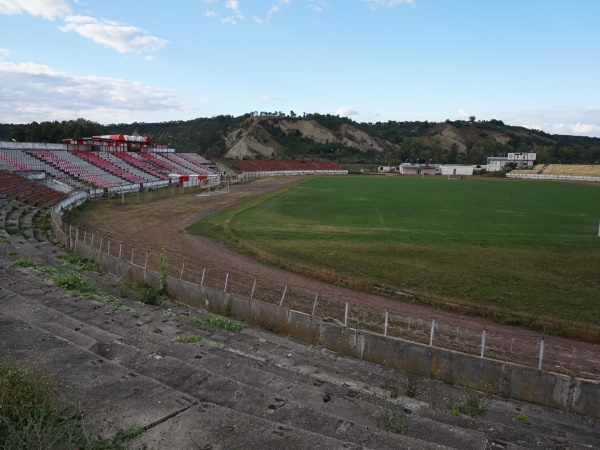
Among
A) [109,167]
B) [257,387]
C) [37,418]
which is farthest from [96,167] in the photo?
[37,418]

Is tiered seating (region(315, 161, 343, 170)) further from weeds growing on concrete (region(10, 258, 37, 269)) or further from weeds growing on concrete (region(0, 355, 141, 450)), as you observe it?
weeds growing on concrete (region(0, 355, 141, 450))

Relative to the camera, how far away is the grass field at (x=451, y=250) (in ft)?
61.4

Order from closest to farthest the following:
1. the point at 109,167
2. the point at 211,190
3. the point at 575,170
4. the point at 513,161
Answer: the point at 109,167 < the point at 211,190 < the point at 575,170 < the point at 513,161

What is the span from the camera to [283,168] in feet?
413

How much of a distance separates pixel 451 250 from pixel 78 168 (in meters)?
53.3

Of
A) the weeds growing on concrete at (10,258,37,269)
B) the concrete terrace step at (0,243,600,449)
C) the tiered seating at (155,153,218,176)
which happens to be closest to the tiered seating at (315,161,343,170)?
the tiered seating at (155,153,218,176)

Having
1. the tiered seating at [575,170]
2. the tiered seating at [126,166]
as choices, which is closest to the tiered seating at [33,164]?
the tiered seating at [126,166]

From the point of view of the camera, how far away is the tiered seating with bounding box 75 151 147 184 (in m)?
67.4

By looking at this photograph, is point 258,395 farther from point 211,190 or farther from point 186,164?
point 186,164

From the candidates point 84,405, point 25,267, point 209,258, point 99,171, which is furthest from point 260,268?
point 99,171

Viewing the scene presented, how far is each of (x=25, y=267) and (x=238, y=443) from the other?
51.9ft

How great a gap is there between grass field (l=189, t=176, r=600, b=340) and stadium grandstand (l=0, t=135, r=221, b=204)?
20.3 m

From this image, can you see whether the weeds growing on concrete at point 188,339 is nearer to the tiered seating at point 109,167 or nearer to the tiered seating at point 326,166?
the tiered seating at point 109,167

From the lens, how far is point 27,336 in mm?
8172
